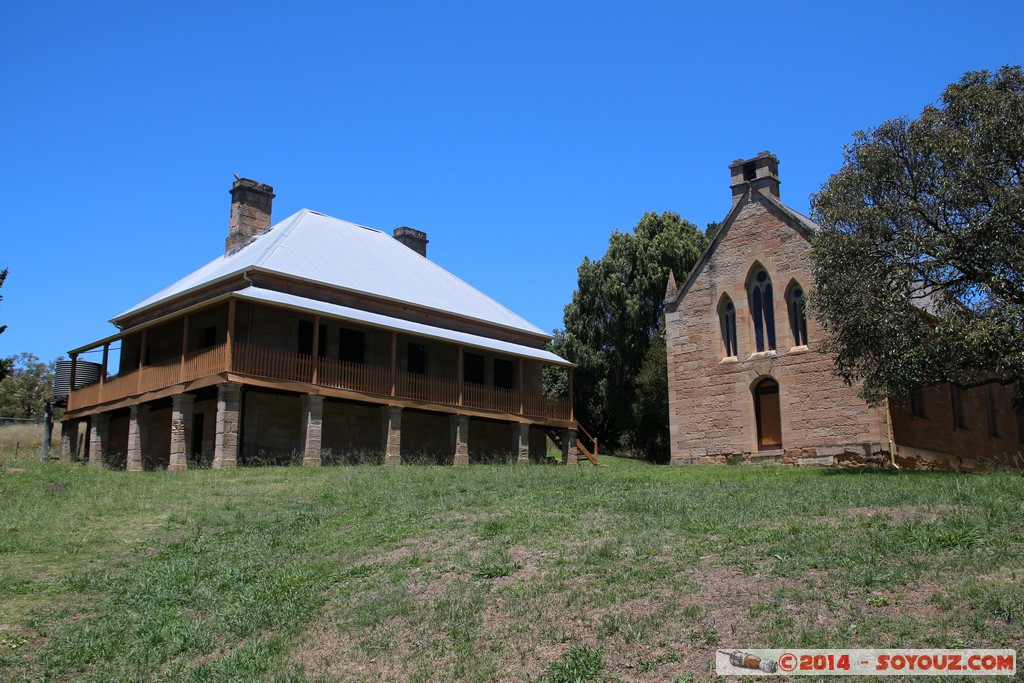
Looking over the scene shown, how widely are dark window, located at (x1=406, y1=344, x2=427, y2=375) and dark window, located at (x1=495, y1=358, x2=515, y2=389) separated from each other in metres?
3.23

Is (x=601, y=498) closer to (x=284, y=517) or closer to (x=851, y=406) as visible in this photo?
(x=284, y=517)

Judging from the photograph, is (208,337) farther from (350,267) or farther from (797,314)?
(797,314)

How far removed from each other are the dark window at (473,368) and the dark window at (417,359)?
1840 mm

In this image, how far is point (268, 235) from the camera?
32875 millimetres

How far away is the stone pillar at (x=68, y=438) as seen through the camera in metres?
31.7

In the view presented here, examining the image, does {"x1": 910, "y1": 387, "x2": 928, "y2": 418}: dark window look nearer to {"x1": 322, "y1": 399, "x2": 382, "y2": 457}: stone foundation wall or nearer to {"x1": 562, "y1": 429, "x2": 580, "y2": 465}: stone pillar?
{"x1": 562, "y1": 429, "x2": 580, "y2": 465}: stone pillar

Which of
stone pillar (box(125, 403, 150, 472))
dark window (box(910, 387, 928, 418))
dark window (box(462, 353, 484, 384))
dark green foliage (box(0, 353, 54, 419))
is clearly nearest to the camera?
dark window (box(910, 387, 928, 418))

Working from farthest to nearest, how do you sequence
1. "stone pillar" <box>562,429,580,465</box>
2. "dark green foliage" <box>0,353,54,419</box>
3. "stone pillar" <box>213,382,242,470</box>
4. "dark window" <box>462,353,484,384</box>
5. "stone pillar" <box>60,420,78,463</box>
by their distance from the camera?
"dark green foliage" <box>0,353,54,419</box> < "stone pillar" <box>562,429,580,465</box> < "dark window" <box>462,353,484,384</box> < "stone pillar" <box>60,420,78,463</box> < "stone pillar" <box>213,382,242,470</box>

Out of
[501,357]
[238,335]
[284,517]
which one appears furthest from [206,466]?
[501,357]

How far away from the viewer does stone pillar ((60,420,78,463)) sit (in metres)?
31.7

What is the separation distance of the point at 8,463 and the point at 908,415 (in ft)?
78.4

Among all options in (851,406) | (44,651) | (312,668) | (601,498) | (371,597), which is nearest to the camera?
(312,668)

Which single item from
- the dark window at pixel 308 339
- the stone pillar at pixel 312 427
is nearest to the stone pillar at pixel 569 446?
the dark window at pixel 308 339

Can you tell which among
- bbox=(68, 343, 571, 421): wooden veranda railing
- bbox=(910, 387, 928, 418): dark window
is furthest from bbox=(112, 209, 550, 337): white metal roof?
bbox=(910, 387, 928, 418): dark window
